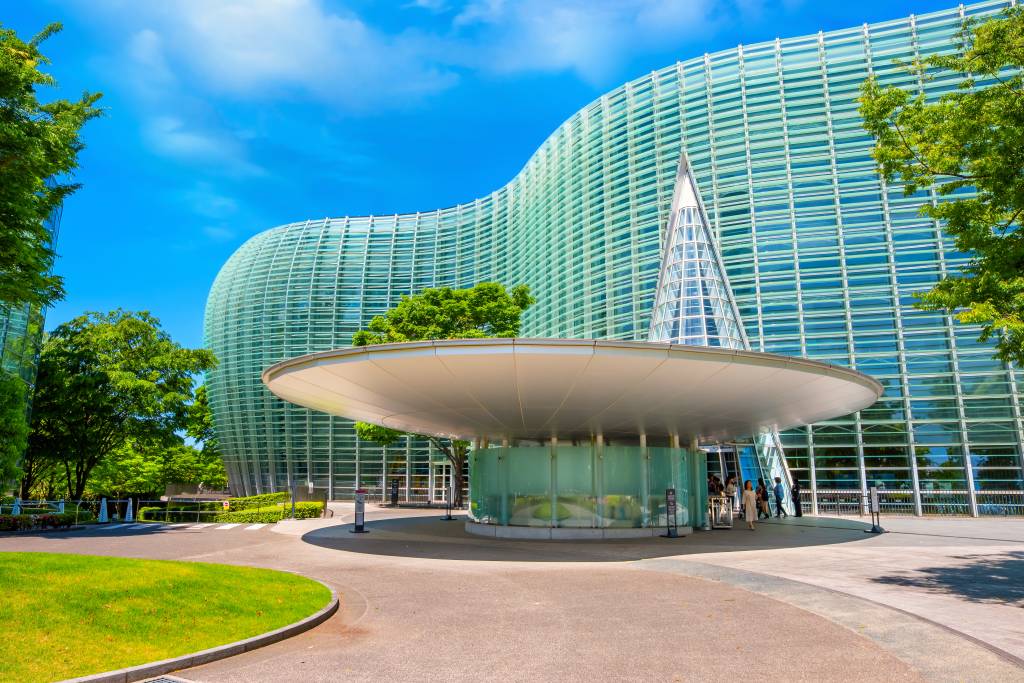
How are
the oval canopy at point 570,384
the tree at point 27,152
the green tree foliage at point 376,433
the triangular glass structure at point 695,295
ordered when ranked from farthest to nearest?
the triangular glass structure at point 695,295
the green tree foliage at point 376,433
the oval canopy at point 570,384
the tree at point 27,152

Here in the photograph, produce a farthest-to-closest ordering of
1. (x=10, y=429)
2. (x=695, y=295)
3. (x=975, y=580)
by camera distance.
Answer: (x=695, y=295) → (x=10, y=429) → (x=975, y=580)

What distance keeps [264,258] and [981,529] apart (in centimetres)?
6684

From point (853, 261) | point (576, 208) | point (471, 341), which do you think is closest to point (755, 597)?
point (471, 341)

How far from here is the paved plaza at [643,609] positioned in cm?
680

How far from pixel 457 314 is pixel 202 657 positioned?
98.2 feet

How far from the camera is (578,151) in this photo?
5322cm

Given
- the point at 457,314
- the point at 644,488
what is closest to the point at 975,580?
the point at 644,488

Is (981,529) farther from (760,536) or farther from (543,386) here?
(543,386)

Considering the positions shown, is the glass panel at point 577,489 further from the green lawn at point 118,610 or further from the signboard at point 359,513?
the green lawn at point 118,610

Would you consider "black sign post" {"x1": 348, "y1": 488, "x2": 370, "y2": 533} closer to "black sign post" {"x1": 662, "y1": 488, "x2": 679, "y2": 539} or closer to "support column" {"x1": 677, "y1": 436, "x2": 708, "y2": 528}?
"black sign post" {"x1": 662, "y1": 488, "x2": 679, "y2": 539}

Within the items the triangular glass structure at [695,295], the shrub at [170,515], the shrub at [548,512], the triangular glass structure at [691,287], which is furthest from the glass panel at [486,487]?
the triangular glass structure at [691,287]

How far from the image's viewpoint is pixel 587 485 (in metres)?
21.5

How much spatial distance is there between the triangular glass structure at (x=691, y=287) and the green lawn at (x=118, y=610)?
32.5 meters

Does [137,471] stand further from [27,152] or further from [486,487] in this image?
[27,152]
